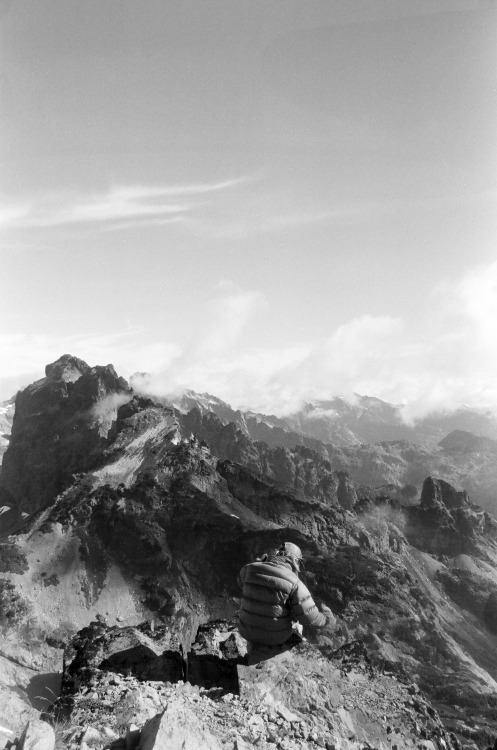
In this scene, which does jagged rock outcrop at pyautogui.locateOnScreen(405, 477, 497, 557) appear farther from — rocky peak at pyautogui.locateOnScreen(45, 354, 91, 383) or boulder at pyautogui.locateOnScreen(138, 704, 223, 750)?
boulder at pyautogui.locateOnScreen(138, 704, 223, 750)

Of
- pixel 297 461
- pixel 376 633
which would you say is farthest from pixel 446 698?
pixel 297 461

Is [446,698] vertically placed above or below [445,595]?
below

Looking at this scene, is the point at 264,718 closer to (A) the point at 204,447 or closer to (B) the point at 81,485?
(B) the point at 81,485

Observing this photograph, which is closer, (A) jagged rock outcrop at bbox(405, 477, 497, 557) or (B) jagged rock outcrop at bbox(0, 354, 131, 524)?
(A) jagged rock outcrop at bbox(405, 477, 497, 557)

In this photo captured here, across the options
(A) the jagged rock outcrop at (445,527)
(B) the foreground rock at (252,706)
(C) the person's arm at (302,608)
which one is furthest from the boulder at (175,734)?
(A) the jagged rock outcrop at (445,527)

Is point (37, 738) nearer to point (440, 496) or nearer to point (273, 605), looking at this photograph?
point (273, 605)

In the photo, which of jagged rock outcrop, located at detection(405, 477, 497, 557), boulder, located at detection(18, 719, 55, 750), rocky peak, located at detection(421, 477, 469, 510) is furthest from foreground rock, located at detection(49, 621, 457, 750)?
rocky peak, located at detection(421, 477, 469, 510)

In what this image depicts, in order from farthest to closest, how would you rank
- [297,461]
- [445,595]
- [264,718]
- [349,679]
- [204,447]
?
[297,461]
[204,447]
[445,595]
[349,679]
[264,718]

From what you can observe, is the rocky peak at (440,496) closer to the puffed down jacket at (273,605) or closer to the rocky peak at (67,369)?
the rocky peak at (67,369)
